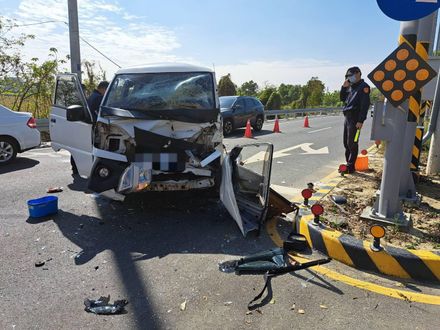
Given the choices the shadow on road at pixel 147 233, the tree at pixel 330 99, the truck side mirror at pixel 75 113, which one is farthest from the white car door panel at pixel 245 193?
the tree at pixel 330 99

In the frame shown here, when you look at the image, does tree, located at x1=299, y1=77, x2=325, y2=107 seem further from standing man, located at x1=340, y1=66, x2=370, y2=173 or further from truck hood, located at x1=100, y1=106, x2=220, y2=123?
truck hood, located at x1=100, y1=106, x2=220, y2=123

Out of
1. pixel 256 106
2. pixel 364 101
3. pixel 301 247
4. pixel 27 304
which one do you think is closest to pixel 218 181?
pixel 301 247

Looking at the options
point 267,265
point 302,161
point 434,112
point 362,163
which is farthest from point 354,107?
point 267,265

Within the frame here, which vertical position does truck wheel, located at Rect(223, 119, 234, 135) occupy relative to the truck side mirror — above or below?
below

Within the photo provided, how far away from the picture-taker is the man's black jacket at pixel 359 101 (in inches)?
253

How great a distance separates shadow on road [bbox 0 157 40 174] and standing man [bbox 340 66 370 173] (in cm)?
686

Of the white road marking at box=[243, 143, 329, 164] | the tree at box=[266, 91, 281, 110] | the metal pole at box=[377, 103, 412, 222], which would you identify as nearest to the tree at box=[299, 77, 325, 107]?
the tree at box=[266, 91, 281, 110]

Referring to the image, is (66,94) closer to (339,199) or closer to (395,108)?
(339,199)

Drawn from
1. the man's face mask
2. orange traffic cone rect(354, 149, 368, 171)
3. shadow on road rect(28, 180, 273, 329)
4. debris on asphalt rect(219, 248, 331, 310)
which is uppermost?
the man's face mask

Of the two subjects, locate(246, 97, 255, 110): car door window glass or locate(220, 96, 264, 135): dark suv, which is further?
locate(246, 97, 255, 110): car door window glass

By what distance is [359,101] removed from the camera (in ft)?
21.4

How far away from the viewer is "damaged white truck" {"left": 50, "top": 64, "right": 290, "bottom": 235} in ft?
14.1

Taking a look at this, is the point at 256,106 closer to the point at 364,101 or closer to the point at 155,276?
the point at 364,101

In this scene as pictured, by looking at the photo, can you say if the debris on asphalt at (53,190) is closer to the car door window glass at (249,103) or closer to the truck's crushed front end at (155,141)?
the truck's crushed front end at (155,141)
